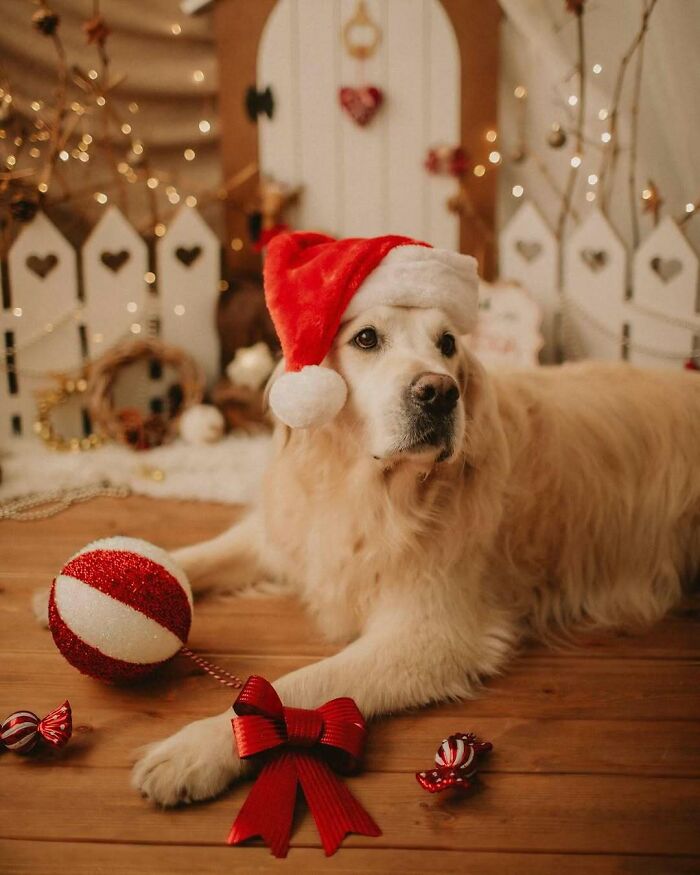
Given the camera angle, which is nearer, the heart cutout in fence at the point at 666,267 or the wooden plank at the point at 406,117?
the heart cutout in fence at the point at 666,267

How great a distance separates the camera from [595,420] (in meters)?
2.04

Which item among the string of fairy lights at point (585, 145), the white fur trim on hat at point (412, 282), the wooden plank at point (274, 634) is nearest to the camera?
the white fur trim on hat at point (412, 282)

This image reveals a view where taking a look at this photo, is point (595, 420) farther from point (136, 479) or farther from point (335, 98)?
point (335, 98)

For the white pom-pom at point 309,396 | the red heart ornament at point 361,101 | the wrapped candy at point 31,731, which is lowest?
the wrapped candy at point 31,731

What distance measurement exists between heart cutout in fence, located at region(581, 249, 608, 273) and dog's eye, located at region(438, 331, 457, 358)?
2.07 metres

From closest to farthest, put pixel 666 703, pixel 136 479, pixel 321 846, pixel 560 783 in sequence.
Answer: pixel 321 846 → pixel 560 783 → pixel 666 703 → pixel 136 479

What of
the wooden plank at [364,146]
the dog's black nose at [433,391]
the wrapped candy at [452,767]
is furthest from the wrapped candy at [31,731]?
the wooden plank at [364,146]

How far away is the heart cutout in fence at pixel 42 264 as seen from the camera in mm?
3332

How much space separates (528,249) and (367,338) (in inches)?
86.2

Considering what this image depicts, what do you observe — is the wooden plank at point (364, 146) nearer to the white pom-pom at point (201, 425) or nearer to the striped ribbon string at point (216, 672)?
the white pom-pom at point (201, 425)

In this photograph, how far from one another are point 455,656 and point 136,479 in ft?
5.80

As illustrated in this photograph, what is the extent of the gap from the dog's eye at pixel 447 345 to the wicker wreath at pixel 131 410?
79.6 inches

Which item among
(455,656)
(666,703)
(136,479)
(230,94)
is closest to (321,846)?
(455,656)

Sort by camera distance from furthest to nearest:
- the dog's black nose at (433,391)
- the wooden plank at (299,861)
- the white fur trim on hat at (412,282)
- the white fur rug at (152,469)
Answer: the white fur rug at (152,469), the white fur trim on hat at (412,282), the dog's black nose at (433,391), the wooden plank at (299,861)
